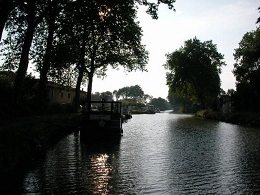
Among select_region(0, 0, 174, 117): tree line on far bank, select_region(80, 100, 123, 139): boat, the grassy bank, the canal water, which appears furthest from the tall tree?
the grassy bank

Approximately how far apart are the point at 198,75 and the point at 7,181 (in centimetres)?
7465

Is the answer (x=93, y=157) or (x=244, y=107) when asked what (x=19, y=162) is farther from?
(x=244, y=107)

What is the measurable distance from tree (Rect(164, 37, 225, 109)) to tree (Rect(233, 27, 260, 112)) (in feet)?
41.5

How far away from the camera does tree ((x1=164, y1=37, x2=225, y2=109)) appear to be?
81.8 metres

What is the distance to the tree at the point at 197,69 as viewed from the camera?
81750 mm

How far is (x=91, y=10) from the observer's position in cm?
2264

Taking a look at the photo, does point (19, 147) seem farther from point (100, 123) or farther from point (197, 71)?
point (197, 71)

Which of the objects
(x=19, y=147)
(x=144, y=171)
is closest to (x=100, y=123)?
(x=19, y=147)

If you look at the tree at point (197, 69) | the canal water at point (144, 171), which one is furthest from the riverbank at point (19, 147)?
the tree at point (197, 69)

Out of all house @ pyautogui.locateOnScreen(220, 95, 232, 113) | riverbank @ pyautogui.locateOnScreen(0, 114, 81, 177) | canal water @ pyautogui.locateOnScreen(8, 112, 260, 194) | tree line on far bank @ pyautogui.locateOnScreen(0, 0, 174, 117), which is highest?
tree line on far bank @ pyautogui.locateOnScreen(0, 0, 174, 117)

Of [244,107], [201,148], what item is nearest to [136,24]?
[244,107]

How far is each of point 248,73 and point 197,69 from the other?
23.9 metres

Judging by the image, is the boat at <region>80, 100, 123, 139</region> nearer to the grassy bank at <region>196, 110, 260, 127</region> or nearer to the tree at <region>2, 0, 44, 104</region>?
the tree at <region>2, 0, 44, 104</region>

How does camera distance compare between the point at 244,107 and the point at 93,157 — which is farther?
the point at 244,107
